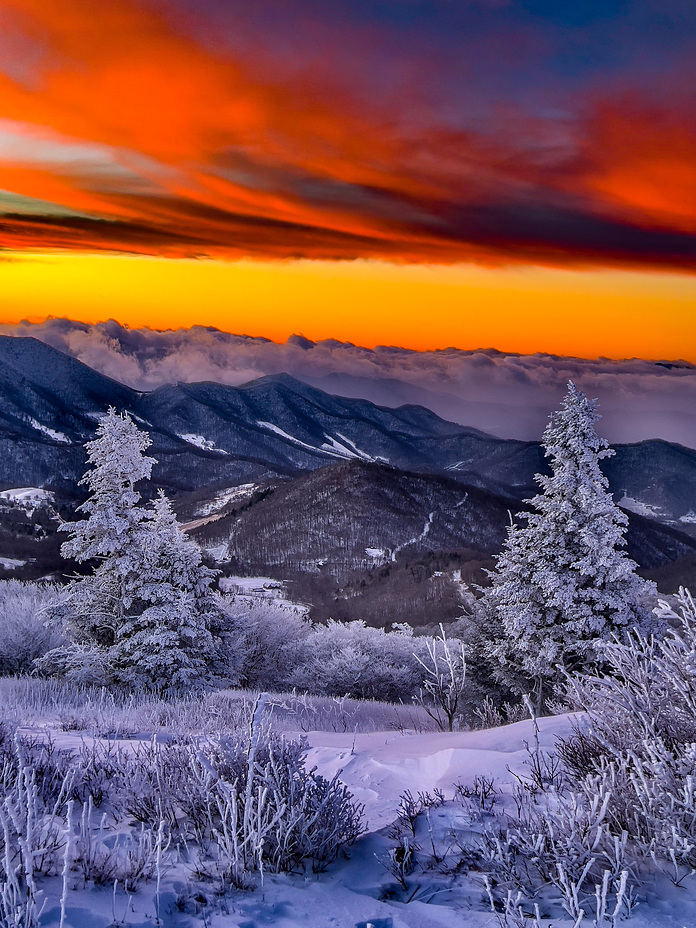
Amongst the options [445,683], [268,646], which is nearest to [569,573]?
[445,683]

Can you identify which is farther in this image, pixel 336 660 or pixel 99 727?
pixel 336 660

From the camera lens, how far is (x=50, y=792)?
3795 millimetres

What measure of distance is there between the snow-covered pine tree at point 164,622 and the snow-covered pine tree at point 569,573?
366 inches

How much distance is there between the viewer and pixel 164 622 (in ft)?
57.9

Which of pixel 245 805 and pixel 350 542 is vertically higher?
pixel 245 805

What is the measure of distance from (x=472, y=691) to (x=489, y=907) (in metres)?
20.5

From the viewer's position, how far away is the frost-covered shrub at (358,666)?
96.2 ft

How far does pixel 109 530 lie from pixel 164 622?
10.1 feet

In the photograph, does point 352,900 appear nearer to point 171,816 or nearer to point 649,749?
point 171,816

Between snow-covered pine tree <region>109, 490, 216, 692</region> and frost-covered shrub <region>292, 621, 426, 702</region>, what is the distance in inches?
447

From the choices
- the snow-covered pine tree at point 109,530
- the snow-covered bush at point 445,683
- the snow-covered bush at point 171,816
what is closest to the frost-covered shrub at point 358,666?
the snow-covered bush at point 445,683

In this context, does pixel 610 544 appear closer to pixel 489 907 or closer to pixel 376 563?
pixel 489 907

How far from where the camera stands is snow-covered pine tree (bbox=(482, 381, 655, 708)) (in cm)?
1761

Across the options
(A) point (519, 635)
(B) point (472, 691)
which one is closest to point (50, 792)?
(A) point (519, 635)
